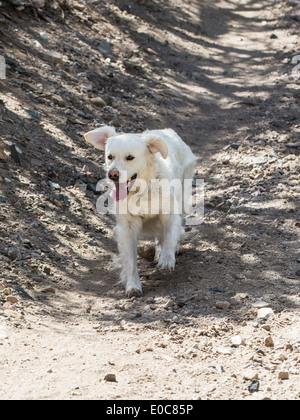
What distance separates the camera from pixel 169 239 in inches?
233

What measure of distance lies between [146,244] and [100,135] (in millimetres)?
1507

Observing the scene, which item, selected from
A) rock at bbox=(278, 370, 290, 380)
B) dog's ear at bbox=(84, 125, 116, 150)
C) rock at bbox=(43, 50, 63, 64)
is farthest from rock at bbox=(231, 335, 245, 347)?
rock at bbox=(43, 50, 63, 64)

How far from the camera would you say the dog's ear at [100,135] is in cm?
593

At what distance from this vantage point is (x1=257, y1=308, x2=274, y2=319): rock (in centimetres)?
466

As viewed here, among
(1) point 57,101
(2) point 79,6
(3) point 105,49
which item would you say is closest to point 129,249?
(1) point 57,101

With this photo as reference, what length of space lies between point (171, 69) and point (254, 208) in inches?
270

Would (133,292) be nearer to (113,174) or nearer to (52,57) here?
(113,174)

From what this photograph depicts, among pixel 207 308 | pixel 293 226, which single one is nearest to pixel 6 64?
pixel 293 226

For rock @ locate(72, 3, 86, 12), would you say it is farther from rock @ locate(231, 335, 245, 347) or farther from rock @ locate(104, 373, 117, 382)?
rock @ locate(104, 373, 117, 382)

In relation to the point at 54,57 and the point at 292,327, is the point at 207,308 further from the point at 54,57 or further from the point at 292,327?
the point at 54,57

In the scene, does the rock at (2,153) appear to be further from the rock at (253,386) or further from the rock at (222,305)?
the rock at (253,386)

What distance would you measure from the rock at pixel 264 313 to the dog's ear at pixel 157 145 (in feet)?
5.84

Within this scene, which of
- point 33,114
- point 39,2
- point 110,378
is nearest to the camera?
point 110,378

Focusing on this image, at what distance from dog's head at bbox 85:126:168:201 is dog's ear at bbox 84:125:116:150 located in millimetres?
90
